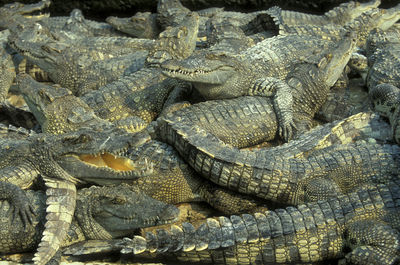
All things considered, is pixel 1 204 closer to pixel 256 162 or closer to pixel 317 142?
pixel 256 162

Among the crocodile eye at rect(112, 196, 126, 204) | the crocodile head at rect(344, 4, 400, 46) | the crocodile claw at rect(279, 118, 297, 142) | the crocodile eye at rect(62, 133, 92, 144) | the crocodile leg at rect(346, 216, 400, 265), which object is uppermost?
the crocodile eye at rect(62, 133, 92, 144)

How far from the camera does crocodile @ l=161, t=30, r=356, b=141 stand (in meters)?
4.42

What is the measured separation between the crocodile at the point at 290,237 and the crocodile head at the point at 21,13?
361 centimetres

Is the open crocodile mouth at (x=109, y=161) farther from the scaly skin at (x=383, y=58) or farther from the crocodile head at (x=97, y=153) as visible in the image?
the scaly skin at (x=383, y=58)

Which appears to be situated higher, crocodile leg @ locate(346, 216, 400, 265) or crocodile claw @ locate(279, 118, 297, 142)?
crocodile claw @ locate(279, 118, 297, 142)

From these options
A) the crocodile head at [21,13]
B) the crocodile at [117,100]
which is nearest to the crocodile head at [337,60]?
the crocodile at [117,100]

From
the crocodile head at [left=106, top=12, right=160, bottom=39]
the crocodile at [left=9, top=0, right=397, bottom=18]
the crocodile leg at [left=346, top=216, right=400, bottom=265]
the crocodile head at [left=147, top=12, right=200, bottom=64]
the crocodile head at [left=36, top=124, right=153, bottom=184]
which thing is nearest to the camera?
the crocodile leg at [left=346, top=216, right=400, bottom=265]

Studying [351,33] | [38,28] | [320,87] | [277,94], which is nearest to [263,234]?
[277,94]

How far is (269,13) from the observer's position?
5.53 meters

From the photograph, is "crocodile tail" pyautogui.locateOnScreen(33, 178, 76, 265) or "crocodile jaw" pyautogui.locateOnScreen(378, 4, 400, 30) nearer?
"crocodile tail" pyautogui.locateOnScreen(33, 178, 76, 265)

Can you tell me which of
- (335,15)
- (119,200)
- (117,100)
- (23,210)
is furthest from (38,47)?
(335,15)

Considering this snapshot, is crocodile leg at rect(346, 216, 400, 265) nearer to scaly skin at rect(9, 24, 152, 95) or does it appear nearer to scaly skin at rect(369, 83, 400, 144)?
scaly skin at rect(369, 83, 400, 144)

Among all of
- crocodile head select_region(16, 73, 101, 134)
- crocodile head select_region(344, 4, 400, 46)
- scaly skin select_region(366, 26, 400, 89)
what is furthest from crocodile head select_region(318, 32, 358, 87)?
crocodile head select_region(16, 73, 101, 134)

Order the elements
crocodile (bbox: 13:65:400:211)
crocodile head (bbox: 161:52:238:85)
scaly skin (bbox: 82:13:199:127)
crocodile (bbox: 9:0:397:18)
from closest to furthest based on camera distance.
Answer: crocodile (bbox: 13:65:400:211), crocodile head (bbox: 161:52:238:85), scaly skin (bbox: 82:13:199:127), crocodile (bbox: 9:0:397:18)
